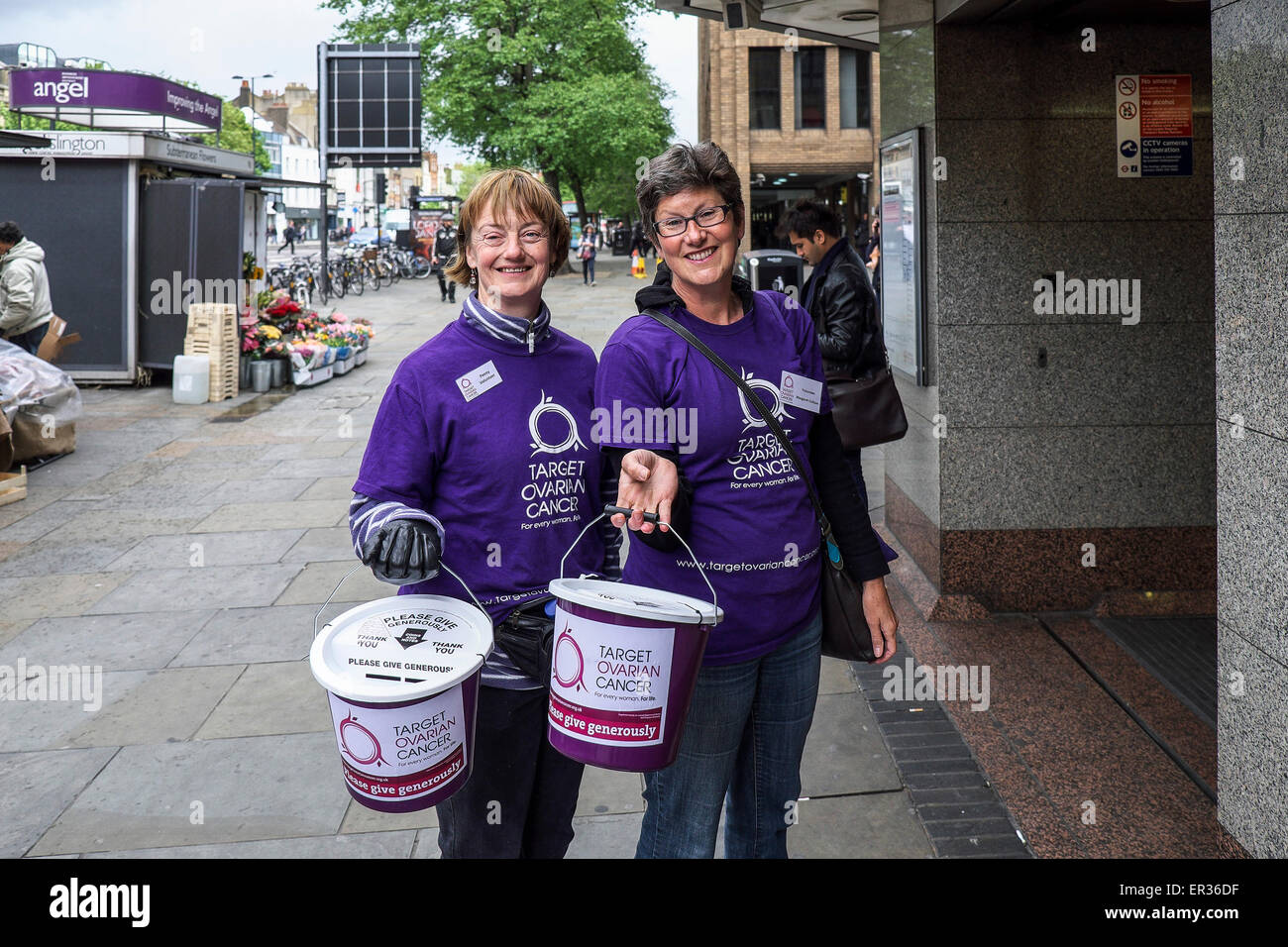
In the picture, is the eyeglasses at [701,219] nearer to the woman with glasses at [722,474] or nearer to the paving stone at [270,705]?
the woman with glasses at [722,474]

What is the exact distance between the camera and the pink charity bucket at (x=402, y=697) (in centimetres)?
230

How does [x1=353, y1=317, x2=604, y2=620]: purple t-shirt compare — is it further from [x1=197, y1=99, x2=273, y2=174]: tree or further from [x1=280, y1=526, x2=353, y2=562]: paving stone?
[x1=197, y1=99, x2=273, y2=174]: tree

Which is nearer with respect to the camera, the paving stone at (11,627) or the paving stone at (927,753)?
the paving stone at (927,753)

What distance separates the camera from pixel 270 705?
→ 5211mm

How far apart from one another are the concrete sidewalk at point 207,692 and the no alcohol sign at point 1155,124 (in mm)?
3016

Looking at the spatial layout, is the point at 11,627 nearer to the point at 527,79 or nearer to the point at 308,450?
the point at 308,450

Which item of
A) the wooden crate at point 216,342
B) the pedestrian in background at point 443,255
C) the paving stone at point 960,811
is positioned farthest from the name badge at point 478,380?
the pedestrian in background at point 443,255

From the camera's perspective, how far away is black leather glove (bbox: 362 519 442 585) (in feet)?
7.82

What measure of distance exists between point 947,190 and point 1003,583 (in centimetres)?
206

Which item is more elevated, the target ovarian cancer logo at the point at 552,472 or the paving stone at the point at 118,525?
the target ovarian cancer logo at the point at 552,472
